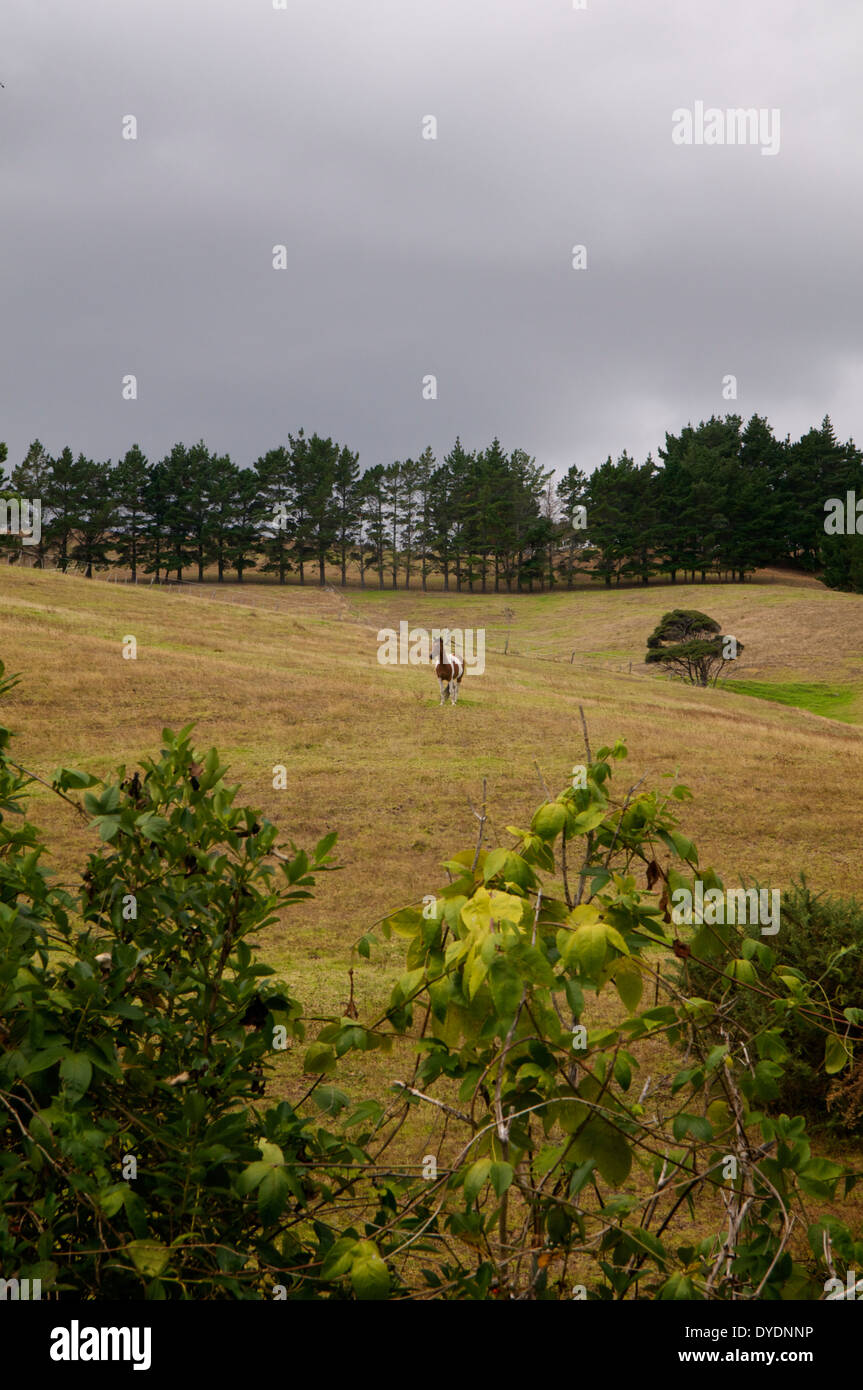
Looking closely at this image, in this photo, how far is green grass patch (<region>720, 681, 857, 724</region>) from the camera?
53.7 m

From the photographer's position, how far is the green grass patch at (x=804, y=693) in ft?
176

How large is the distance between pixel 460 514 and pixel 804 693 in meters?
57.2

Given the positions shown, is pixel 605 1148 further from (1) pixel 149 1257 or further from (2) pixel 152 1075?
(2) pixel 152 1075

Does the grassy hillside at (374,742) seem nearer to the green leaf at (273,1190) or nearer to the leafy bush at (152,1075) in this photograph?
the leafy bush at (152,1075)

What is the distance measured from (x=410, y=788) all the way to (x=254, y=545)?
86991 mm

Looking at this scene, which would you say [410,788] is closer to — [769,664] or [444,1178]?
[444,1178]

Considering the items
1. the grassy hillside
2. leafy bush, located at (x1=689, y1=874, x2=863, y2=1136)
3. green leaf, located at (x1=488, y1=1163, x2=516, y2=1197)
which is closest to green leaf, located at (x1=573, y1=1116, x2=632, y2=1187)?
green leaf, located at (x1=488, y1=1163, x2=516, y2=1197)

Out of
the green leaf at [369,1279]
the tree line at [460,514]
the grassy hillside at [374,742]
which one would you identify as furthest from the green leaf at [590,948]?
the tree line at [460,514]

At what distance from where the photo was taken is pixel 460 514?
108m

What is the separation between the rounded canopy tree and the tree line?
108 ft

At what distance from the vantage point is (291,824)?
60.0 feet

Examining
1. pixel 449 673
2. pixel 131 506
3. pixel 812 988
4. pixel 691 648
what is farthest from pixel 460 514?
pixel 812 988

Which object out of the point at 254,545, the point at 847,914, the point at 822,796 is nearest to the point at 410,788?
the point at 822,796

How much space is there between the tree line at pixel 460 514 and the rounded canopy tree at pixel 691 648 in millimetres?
32782
